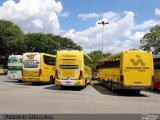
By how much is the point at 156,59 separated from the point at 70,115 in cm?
1753

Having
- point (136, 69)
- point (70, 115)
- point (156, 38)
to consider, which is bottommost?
point (70, 115)

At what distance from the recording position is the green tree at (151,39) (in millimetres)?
78319

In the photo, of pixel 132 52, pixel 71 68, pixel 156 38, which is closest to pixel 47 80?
pixel 71 68

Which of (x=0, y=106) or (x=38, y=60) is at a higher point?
(x=38, y=60)

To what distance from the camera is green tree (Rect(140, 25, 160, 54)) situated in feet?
257

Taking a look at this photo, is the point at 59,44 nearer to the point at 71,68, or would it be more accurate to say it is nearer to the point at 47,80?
the point at 47,80

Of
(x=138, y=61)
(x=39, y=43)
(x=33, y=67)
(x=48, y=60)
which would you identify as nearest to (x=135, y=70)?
(x=138, y=61)

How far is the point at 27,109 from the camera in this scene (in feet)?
49.1

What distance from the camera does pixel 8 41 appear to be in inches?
2943

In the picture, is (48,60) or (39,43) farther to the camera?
(39,43)

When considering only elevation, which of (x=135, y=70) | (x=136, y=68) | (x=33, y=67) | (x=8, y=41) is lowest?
(x=135, y=70)

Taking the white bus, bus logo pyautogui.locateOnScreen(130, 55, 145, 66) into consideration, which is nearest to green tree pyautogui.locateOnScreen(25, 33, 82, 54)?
the white bus

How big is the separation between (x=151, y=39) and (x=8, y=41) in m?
29.2

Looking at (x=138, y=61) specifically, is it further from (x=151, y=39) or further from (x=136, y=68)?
(x=151, y=39)
